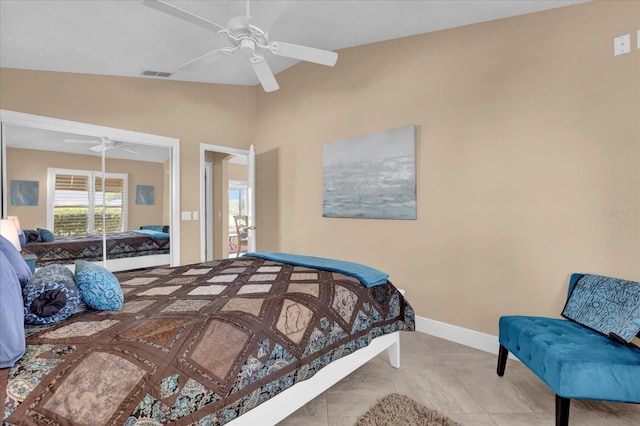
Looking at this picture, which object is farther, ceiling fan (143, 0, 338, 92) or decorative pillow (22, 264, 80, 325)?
ceiling fan (143, 0, 338, 92)

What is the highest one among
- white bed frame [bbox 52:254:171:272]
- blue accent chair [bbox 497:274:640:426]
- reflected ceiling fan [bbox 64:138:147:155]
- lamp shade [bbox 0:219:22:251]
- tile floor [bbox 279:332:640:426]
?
reflected ceiling fan [bbox 64:138:147:155]

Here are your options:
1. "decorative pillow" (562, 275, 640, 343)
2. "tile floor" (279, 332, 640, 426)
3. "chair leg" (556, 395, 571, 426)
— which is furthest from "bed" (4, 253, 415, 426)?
"decorative pillow" (562, 275, 640, 343)

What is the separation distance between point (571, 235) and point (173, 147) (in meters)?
4.12

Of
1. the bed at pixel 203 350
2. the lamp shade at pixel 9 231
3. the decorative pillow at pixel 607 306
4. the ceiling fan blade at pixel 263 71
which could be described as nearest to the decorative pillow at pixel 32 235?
the lamp shade at pixel 9 231

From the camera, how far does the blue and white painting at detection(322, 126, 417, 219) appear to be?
3020mm

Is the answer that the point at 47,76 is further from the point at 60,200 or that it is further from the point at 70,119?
the point at 60,200

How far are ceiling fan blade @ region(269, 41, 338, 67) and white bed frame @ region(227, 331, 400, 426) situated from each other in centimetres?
196

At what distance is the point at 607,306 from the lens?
184 centimetres

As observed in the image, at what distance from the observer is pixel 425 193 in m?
2.93

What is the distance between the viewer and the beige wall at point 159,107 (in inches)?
119

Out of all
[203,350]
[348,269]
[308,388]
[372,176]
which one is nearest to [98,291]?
[203,350]

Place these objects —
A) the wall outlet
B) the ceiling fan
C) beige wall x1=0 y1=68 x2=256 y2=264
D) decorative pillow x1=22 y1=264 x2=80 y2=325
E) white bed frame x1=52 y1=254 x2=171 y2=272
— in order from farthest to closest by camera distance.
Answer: white bed frame x1=52 y1=254 x2=171 y2=272, beige wall x1=0 y1=68 x2=256 y2=264, the wall outlet, the ceiling fan, decorative pillow x1=22 y1=264 x2=80 y2=325

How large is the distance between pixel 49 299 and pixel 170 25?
244cm

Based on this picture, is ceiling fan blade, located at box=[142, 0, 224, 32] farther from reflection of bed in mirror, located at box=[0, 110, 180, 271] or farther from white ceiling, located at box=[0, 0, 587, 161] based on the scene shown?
reflection of bed in mirror, located at box=[0, 110, 180, 271]
